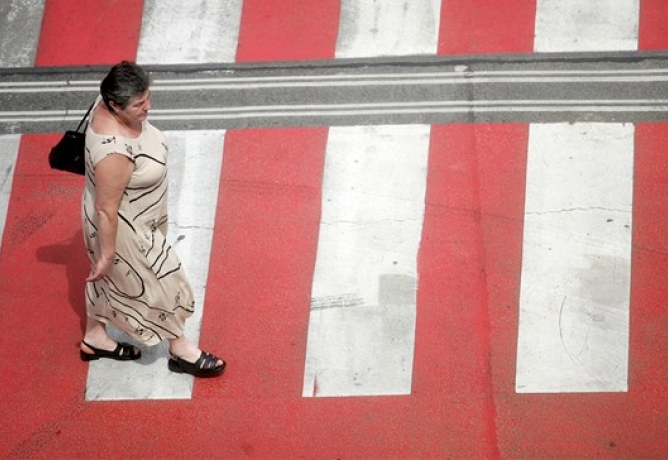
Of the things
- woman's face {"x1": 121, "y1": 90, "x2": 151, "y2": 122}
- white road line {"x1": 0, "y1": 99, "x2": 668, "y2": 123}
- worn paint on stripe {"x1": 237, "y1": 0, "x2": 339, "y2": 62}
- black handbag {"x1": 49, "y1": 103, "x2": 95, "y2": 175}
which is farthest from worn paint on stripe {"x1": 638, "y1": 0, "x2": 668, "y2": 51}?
black handbag {"x1": 49, "y1": 103, "x2": 95, "y2": 175}

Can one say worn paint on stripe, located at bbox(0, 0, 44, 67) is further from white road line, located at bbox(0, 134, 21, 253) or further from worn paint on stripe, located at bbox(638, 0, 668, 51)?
worn paint on stripe, located at bbox(638, 0, 668, 51)

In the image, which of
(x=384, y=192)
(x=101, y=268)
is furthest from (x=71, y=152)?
(x=384, y=192)

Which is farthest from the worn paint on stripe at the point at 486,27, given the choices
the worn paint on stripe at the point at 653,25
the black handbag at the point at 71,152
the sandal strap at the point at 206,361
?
the black handbag at the point at 71,152

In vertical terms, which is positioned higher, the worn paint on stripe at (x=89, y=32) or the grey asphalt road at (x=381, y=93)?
the worn paint on stripe at (x=89, y=32)

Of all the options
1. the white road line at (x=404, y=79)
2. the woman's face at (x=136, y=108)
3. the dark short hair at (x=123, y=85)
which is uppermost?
the white road line at (x=404, y=79)

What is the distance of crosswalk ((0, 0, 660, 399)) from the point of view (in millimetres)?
6961

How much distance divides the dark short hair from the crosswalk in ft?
6.92

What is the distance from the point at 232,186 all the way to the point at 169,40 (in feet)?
4.88

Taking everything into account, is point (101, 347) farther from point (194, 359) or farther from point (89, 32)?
point (89, 32)

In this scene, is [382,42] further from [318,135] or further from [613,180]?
[613,180]

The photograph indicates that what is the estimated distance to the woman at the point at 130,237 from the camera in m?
5.55

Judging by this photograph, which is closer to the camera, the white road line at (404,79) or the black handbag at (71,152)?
the black handbag at (71,152)

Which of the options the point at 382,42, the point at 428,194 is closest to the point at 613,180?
the point at 428,194

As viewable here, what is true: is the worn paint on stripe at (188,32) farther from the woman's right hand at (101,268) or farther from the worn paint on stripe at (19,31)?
the woman's right hand at (101,268)
